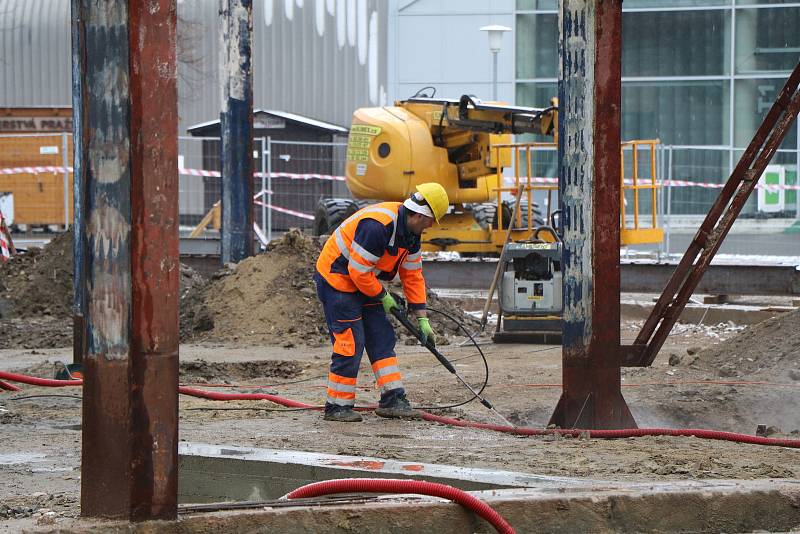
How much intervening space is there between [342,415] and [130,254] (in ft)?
12.3

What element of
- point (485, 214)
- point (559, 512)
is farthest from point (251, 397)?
point (485, 214)

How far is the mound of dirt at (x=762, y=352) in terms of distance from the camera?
9281mm

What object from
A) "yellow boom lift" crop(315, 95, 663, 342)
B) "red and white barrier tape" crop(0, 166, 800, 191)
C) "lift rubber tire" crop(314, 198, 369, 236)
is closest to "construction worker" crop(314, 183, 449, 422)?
"yellow boom lift" crop(315, 95, 663, 342)

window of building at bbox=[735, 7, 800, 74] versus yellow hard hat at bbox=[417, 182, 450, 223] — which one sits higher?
window of building at bbox=[735, 7, 800, 74]

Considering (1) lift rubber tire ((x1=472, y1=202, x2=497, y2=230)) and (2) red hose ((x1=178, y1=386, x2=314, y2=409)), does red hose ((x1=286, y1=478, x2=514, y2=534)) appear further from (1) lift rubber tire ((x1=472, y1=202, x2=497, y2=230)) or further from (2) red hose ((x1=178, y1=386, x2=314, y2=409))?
(1) lift rubber tire ((x1=472, y1=202, x2=497, y2=230))

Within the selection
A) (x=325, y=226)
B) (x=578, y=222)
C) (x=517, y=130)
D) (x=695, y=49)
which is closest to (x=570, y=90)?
(x=578, y=222)

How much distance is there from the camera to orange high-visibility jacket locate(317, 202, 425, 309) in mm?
7496

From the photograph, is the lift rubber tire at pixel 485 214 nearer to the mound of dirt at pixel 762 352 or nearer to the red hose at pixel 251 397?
the mound of dirt at pixel 762 352

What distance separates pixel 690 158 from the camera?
86.7 feet

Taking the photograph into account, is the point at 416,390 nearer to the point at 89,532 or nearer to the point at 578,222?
the point at 578,222

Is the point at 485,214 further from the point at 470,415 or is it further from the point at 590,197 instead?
the point at 590,197

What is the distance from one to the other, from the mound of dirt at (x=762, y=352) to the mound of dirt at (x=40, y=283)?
25.6ft

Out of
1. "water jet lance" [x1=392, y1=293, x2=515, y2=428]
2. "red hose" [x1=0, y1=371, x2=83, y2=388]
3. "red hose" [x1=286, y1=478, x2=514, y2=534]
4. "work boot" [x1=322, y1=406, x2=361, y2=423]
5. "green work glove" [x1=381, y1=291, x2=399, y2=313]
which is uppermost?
"green work glove" [x1=381, y1=291, x2=399, y2=313]

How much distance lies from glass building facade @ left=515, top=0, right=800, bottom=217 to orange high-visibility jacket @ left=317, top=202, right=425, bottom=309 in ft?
Result: 71.3
